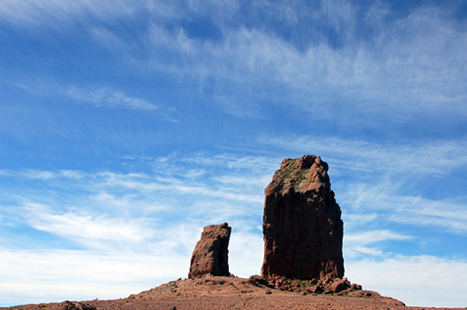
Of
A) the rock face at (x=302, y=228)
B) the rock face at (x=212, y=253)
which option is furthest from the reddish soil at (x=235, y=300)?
the rock face at (x=302, y=228)

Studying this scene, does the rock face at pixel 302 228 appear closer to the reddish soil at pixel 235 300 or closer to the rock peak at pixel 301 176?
the rock peak at pixel 301 176

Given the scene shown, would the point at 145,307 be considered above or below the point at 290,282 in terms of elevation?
below

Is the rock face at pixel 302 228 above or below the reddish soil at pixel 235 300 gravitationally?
above

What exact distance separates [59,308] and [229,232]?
29.9 m

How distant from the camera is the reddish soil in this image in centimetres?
4225

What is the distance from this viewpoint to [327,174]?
61.2 metres

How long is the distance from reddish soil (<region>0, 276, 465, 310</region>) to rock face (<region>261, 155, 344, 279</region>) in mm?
6829

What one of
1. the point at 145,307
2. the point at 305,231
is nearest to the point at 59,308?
the point at 145,307

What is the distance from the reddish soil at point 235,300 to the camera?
1663 inches

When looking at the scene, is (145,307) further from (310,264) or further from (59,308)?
(310,264)

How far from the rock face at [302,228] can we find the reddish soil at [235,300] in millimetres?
6829

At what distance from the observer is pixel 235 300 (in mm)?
44375

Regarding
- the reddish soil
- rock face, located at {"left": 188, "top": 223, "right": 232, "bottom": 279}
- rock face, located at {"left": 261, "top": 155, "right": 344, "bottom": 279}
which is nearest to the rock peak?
rock face, located at {"left": 261, "top": 155, "right": 344, "bottom": 279}

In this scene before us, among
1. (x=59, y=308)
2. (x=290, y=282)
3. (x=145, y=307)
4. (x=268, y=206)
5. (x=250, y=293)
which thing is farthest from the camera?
(x=268, y=206)
